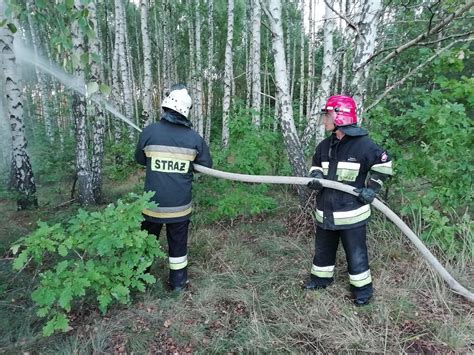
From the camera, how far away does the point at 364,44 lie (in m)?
3.86

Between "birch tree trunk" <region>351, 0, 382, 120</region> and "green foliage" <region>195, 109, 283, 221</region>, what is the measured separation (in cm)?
156

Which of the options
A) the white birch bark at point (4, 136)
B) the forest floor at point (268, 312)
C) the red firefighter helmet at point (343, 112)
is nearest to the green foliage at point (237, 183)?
the forest floor at point (268, 312)

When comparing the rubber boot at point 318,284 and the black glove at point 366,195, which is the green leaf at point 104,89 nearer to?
the black glove at point 366,195

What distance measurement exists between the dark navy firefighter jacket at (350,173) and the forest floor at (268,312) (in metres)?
0.82

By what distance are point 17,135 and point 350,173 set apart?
21.0ft

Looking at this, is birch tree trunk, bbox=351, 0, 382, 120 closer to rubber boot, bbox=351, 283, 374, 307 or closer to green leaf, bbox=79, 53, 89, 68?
rubber boot, bbox=351, 283, 374, 307

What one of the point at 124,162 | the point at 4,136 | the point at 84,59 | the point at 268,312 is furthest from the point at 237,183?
the point at 4,136

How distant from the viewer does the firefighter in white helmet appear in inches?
125

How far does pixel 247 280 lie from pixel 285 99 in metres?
2.61

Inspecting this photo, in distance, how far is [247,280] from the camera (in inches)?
139

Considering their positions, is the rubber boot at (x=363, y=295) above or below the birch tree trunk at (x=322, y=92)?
below

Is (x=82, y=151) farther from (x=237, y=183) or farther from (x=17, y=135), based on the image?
(x=237, y=183)

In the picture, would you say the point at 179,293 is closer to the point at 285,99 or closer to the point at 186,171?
the point at 186,171

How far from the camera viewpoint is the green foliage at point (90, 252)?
2.35m
